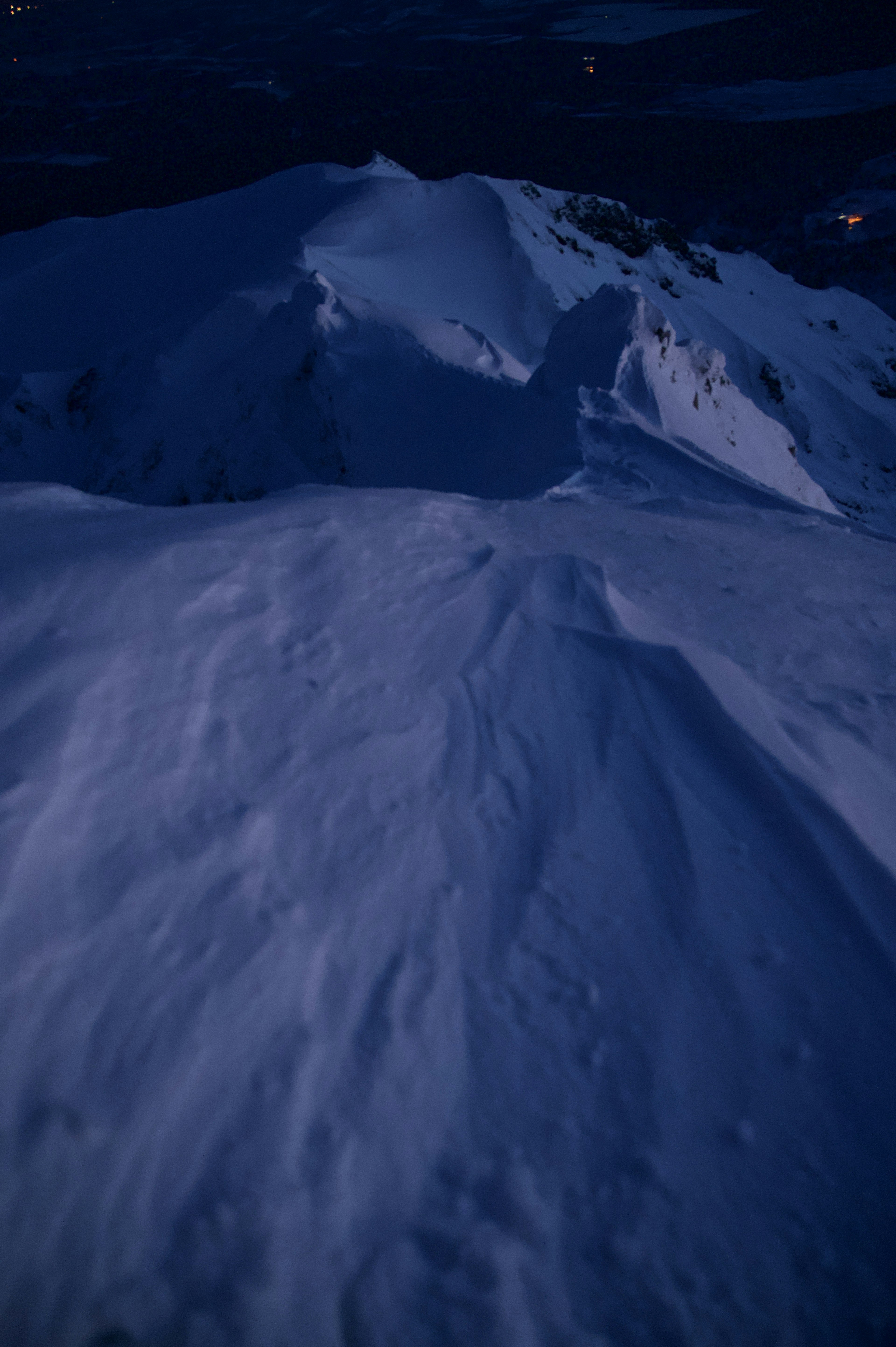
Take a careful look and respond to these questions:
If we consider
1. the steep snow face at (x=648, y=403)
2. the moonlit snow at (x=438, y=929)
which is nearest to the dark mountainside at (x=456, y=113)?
the steep snow face at (x=648, y=403)

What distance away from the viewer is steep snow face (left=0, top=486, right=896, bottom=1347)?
3.15ft

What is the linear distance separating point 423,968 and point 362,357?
231 inches

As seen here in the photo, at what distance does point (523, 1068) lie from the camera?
1.16 metres

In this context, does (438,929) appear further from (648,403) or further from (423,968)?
(648,403)

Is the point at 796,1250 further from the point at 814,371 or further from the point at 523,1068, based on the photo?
the point at 814,371

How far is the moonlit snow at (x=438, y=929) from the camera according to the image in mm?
964

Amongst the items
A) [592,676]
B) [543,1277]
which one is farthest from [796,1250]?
[592,676]

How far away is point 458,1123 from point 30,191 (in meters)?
38.6

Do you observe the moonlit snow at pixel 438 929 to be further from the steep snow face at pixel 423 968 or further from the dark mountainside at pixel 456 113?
the dark mountainside at pixel 456 113

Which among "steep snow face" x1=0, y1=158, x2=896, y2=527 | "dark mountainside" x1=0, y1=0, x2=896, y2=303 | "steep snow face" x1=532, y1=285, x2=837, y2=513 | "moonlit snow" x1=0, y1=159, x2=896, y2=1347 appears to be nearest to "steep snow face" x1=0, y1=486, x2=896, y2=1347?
"moonlit snow" x1=0, y1=159, x2=896, y2=1347

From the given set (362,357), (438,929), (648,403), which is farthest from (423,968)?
(362,357)

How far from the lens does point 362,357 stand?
5.99m

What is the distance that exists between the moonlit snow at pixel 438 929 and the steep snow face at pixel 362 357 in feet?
6.31

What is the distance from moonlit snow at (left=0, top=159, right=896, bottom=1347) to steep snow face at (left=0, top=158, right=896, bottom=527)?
75.7 inches
